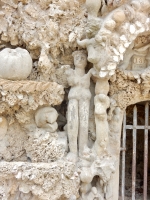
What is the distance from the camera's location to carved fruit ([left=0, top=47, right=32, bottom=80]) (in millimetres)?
2568

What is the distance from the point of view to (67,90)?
9.73ft

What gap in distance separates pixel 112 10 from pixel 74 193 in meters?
1.66

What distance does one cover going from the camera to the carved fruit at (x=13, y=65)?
2568 mm

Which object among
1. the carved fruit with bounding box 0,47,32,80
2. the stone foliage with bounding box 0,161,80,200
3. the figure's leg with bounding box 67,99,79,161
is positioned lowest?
the stone foliage with bounding box 0,161,80,200

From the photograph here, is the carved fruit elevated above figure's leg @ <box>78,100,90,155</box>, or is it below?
above

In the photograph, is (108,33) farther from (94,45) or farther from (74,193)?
(74,193)

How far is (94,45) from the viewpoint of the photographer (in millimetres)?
2715

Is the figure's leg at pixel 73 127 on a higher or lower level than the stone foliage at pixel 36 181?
higher

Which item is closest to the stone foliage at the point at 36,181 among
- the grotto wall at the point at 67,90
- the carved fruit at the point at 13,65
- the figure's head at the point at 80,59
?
the grotto wall at the point at 67,90

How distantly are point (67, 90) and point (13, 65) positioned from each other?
627 mm

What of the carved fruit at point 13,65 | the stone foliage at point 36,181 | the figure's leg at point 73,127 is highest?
the carved fruit at point 13,65

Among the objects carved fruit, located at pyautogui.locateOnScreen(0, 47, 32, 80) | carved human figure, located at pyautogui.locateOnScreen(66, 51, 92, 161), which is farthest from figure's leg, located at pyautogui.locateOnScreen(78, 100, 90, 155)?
carved fruit, located at pyautogui.locateOnScreen(0, 47, 32, 80)

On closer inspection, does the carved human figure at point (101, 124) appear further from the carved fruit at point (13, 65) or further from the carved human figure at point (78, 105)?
the carved fruit at point (13, 65)

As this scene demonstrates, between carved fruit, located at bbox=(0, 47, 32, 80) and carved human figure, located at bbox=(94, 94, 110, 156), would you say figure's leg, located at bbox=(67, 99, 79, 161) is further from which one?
carved fruit, located at bbox=(0, 47, 32, 80)
